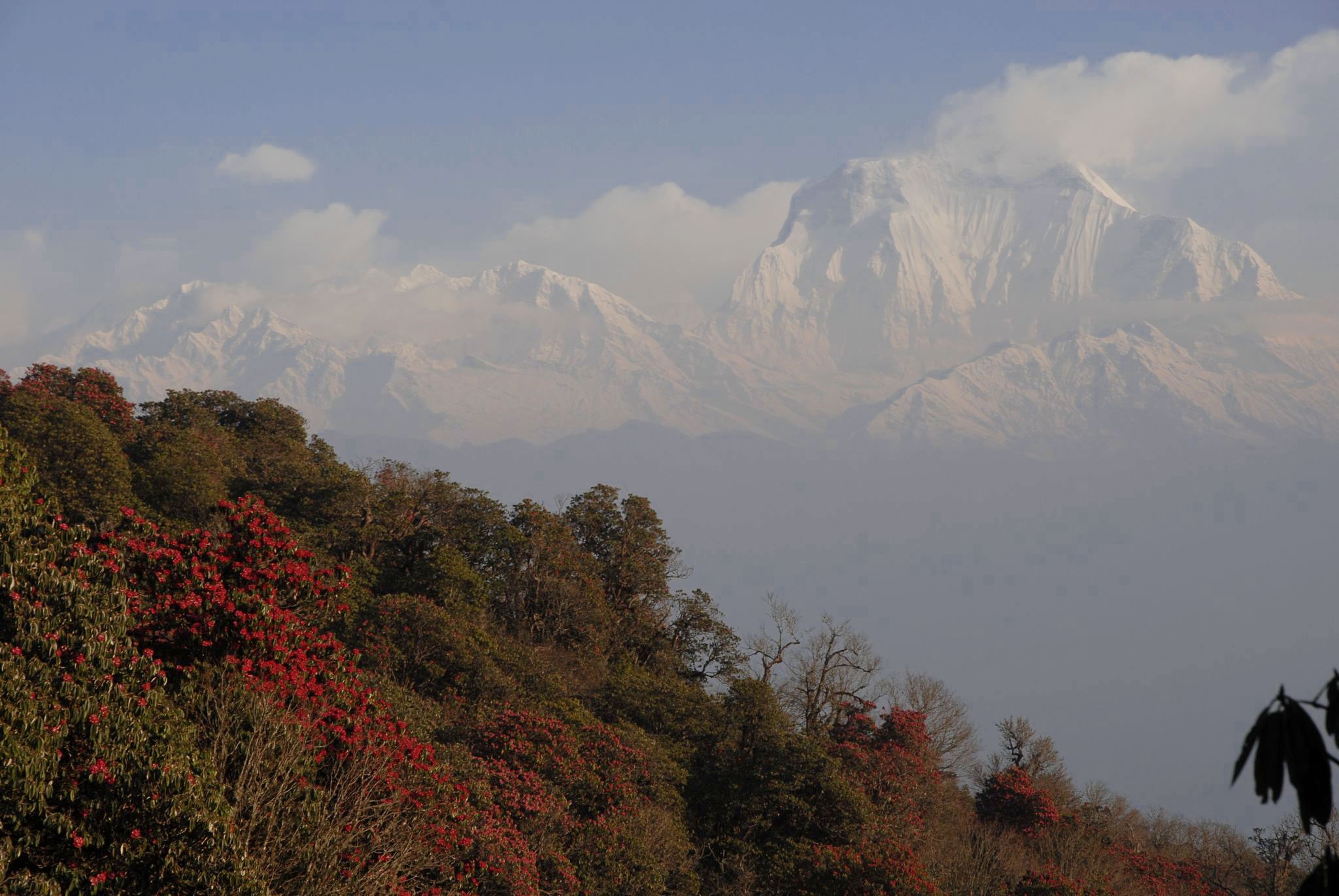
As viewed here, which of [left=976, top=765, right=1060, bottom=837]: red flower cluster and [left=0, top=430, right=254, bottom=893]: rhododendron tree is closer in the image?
[left=0, top=430, right=254, bottom=893]: rhododendron tree

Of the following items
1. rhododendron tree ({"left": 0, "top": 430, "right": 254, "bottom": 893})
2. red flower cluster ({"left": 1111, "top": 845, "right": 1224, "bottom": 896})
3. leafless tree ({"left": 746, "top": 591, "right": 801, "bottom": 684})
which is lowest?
red flower cluster ({"left": 1111, "top": 845, "right": 1224, "bottom": 896})

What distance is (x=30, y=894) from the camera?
1152cm

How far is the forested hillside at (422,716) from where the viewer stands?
13.2 metres

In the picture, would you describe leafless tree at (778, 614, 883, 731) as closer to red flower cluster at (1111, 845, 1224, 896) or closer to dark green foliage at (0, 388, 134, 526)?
red flower cluster at (1111, 845, 1224, 896)

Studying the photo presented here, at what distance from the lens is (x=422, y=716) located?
83.1 feet

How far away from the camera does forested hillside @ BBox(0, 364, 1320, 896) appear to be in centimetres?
1323

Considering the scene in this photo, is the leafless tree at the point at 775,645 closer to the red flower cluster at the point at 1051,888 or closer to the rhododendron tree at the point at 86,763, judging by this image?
the red flower cluster at the point at 1051,888

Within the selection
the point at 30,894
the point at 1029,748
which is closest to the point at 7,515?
the point at 30,894

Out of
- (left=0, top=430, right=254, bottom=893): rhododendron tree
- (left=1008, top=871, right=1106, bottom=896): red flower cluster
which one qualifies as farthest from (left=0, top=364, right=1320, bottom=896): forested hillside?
(left=1008, top=871, right=1106, bottom=896): red flower cluster

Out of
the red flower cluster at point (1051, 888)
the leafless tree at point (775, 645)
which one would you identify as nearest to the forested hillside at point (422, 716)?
the red flower cluster at point (1051, 888)

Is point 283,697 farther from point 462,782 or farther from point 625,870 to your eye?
point 625,870

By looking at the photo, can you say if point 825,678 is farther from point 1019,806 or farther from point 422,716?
point 422,716

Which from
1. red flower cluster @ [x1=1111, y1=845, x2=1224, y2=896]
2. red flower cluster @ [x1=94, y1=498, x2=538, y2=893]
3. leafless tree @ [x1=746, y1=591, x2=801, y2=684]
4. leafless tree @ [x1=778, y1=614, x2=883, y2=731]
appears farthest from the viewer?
leafless tree @ [x1=746, y1=591, x2=801, y2=684]

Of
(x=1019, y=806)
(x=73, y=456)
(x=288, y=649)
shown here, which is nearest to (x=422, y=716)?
(x=288, y=649)
